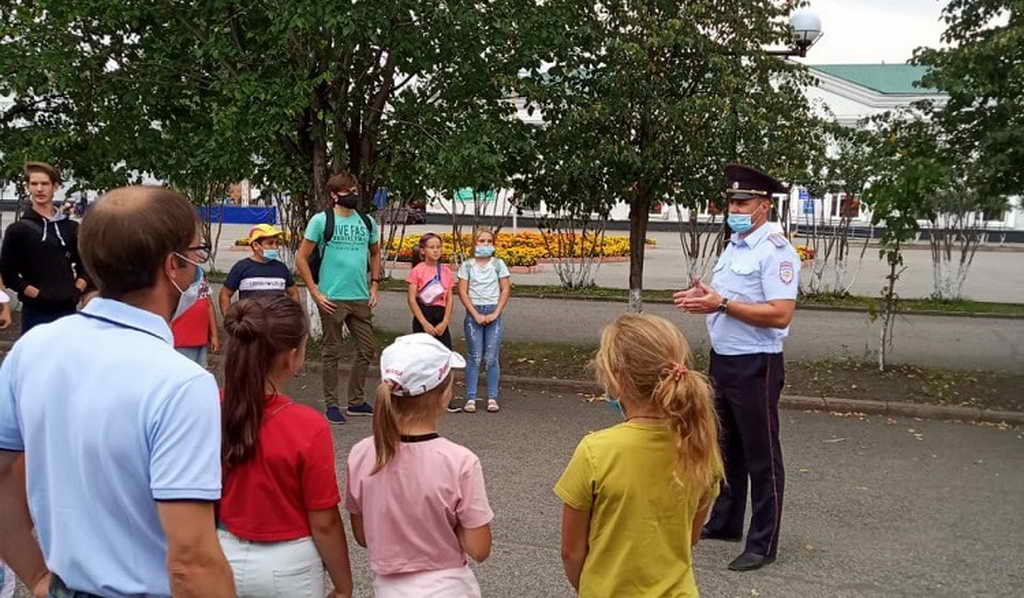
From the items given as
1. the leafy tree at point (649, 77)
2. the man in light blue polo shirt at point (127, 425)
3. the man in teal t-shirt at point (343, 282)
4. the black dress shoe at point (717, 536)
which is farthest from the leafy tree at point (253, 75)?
the man in light blue polo shirt at point (127, 425)

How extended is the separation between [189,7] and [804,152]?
697 centimetres

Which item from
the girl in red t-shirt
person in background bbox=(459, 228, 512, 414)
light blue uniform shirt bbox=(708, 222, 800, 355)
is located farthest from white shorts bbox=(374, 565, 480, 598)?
person in background bbox=(459, 228, 512, 414)

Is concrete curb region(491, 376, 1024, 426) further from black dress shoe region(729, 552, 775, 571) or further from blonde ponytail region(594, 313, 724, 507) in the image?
blonde ponytail region(594, 313, 724, 507)

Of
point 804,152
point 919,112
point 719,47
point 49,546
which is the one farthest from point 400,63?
point 49,546

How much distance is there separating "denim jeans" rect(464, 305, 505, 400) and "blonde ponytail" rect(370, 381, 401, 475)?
502 centimetres

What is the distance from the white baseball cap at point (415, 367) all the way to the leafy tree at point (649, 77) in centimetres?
663

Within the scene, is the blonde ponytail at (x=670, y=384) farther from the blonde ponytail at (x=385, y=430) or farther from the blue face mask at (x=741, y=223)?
the blue face mask at (x=741, y=223)

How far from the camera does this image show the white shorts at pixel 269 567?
2535 mm

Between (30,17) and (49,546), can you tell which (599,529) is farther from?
(30,17)

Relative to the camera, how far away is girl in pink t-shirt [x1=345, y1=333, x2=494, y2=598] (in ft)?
8.70

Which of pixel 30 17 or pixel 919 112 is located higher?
pixel 30 17

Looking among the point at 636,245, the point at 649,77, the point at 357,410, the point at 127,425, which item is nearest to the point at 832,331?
the point at 636,245

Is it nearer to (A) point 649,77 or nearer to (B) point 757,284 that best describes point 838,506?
(B) point 757,284

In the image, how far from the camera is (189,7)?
9.29 metres
